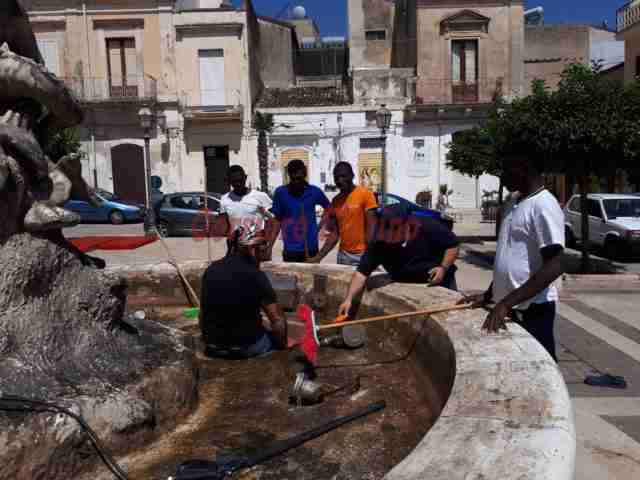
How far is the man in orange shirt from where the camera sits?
5.34 metres

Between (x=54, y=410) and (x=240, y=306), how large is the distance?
1406 mm

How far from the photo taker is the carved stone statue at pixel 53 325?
2291mm

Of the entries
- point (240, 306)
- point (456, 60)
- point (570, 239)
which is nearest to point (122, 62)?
point (456, 60)

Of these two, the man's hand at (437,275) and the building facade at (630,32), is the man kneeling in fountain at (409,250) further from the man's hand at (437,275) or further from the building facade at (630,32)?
the building facade at (630,32)

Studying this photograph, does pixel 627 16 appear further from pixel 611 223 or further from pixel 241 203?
pixel 241 203

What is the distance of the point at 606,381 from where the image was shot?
5.13 metres

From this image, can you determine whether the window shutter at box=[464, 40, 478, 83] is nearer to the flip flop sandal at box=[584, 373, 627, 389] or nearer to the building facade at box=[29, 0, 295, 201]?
the building facade at box=[29, 0, 295, 201]

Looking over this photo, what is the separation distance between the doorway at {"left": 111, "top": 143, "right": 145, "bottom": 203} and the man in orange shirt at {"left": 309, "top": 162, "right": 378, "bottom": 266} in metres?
23.9

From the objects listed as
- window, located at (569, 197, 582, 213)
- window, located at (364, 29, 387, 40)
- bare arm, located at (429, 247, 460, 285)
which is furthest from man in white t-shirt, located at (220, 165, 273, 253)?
window, located at (364, 29, 387, 40)

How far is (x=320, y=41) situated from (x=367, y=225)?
130ft

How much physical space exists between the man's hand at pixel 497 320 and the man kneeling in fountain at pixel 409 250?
119 cm

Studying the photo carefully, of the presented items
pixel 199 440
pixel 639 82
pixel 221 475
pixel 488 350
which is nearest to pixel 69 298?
pixel 199 440

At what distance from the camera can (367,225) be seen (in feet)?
17.5

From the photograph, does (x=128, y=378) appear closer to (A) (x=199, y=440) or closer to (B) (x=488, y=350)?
(A) (x=199, y=440)
